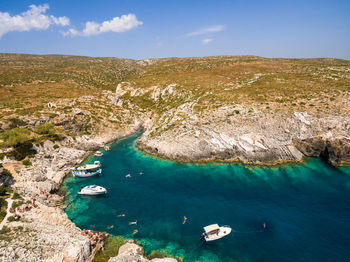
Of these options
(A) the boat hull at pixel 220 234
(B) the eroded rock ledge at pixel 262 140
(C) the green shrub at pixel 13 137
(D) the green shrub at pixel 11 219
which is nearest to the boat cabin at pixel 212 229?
(A) the boat hull at pixel 220 234

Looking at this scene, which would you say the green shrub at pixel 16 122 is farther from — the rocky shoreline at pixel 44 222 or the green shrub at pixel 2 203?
the green shrub at pixel 2 203

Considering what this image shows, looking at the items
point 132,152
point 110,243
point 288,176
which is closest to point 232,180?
point 288,176

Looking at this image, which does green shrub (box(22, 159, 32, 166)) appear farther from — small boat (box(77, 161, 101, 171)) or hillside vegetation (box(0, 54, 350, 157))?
small boat (box(77, 161, 101, 171))

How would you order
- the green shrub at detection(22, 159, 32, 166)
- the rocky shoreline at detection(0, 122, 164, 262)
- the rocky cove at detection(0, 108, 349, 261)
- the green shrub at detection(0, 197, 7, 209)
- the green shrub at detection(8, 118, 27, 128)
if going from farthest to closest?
the green shrub at detection(8, 118, 27, 128), the green shrub at detection(22, 159, 32, 166), the rocky cove at detection(0, 108, 349, 261), the green shrub at detection(0, 197, 7, 209), the rocky shoreline at detection(0, 122, 164, 262)

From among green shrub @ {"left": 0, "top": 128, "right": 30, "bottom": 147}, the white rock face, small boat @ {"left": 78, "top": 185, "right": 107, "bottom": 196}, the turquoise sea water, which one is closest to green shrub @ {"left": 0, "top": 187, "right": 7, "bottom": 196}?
the turquoise sea water

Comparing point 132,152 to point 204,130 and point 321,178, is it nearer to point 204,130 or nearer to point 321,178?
point 204,130

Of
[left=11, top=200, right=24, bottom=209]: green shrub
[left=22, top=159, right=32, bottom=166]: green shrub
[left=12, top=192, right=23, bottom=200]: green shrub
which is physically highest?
[left=22, top=159, right=32, bottom=166]: green shrub

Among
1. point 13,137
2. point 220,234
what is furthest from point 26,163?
point 220,234
